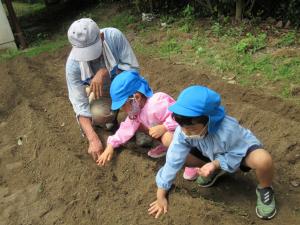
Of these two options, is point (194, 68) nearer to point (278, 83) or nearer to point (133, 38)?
point (278, 83)

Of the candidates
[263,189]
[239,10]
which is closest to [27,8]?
[239,10]

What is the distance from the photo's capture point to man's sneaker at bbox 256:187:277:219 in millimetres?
2771

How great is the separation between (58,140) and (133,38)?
3313 millimetres

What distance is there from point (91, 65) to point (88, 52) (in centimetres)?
34

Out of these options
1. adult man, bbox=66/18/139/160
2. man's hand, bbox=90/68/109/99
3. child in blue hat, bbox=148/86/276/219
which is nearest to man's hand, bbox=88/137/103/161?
adult man, bbox=66/18/139/160

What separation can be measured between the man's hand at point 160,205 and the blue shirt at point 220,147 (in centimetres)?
5

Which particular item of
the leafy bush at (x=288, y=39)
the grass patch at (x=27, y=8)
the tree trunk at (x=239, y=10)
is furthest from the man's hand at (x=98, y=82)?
the grass patch at (x=27, y=8)

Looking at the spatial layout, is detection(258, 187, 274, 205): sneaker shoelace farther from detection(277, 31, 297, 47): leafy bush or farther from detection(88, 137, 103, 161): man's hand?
detection(277, 31, 297, 47): leafy bush

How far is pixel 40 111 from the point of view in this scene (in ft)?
15.6

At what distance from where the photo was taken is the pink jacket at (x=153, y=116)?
323 centimetres

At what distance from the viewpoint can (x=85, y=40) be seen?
3.21 m

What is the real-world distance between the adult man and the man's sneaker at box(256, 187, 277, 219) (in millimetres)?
1388

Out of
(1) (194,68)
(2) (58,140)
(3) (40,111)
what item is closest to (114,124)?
(2) (58,140)

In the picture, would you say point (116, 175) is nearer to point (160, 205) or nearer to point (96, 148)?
point (96, 148)
